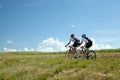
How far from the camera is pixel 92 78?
16.5m

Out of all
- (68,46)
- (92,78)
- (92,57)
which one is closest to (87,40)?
(92,57)

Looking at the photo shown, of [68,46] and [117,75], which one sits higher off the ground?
[68,46]

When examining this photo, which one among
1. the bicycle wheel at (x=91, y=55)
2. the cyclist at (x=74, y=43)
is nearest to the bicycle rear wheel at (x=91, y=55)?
the bicycle wheel at (x=91, y=55)

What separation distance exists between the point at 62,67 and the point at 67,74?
1.79m

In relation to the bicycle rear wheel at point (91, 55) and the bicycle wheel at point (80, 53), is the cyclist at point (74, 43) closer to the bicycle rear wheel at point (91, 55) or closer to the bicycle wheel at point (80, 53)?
the bicycle wheel at point (80, 53)

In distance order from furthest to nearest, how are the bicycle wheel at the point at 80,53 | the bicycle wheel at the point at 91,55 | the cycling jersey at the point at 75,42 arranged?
the cycling jersey at the point at 75,42 → the bicycle wheel at the point at 80,53 → the bicycle wheel at the point at 91,55

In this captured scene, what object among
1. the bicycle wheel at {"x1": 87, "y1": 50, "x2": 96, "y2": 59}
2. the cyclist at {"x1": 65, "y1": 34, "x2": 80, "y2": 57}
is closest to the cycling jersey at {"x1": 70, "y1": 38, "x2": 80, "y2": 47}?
the cyclist at {"x1": 65, "y1": 34, "x2": 80, "y2": 57}

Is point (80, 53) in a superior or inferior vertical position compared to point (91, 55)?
superior

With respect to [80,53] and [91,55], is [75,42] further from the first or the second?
[91,55]

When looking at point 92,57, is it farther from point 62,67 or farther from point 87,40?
point 62,67

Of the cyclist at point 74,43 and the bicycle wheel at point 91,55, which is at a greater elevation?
the cyclist at point 74,43

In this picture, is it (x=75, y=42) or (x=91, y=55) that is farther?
(x=75, y=42)

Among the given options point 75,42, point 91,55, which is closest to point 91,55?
point 91,55

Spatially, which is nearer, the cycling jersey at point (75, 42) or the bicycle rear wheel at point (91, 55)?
the bicycle rear wheel at point (91, 55)
